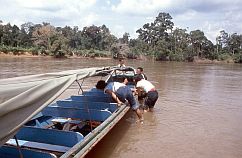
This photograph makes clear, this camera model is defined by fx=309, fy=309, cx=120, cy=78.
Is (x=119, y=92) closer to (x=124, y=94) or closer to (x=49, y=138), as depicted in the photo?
(x=124, y=94)

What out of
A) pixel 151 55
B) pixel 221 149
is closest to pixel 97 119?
pixel 221 149

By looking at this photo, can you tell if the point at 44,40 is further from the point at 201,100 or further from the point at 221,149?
the point at 221,149

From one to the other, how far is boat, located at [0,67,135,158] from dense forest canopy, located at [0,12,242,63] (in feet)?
147

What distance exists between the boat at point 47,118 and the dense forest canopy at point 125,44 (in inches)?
1766

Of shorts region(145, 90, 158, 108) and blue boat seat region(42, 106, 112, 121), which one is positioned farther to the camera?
shorts region(145, 90, 158, 108)

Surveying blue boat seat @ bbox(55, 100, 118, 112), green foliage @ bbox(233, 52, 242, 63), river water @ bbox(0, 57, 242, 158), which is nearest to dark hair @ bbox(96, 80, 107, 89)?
blue boat seat @ bbox(55, 100, 118, 112)

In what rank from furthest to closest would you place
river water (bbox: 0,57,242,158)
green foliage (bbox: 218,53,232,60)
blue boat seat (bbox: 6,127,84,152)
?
green foliage (bbox: 218,53,232,60), river water (bbox: 0,57,242,158), blue boat seat (bbox: 6,127,84,152)

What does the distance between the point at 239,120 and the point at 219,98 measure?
14.8 feet

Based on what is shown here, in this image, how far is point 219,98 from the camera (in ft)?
46.9

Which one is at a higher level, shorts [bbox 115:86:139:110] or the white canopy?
the white canopy

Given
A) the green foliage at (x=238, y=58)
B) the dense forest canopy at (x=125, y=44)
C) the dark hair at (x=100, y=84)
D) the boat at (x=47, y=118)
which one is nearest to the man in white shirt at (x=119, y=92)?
the boat at (x=47, y=118)

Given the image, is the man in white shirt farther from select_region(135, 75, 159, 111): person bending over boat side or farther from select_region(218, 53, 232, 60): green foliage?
select_region(218, 53, 232, 60): green foliage

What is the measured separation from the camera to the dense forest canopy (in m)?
53.2

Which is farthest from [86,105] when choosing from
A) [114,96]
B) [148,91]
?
[148,91]
